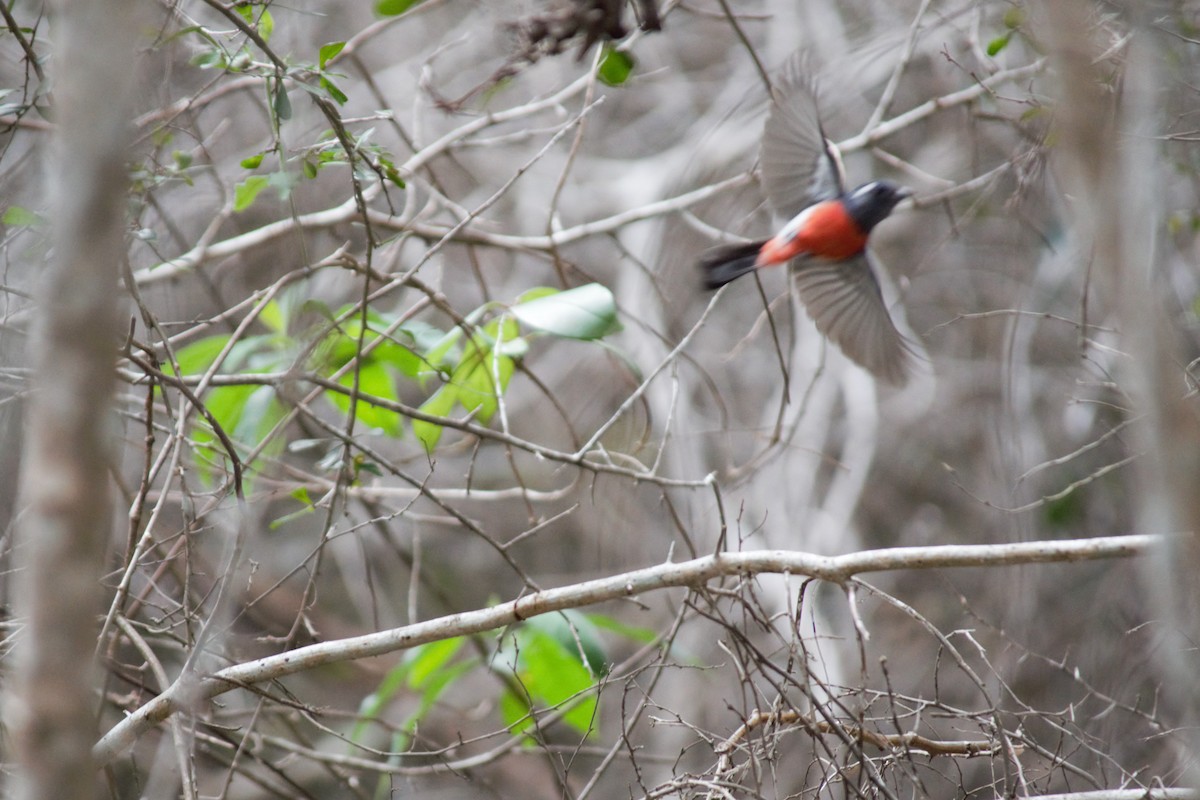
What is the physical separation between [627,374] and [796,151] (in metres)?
1.25

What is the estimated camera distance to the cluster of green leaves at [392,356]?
2189 millimetres

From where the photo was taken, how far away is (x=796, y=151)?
2.58 metres

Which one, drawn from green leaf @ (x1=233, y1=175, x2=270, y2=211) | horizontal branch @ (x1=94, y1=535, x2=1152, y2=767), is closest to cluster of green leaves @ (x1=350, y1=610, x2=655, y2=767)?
horizontal branch @ (x1=94, y1=535, x2=1152, y2=767)

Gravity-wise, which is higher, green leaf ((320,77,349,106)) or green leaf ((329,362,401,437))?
green leaf ((320,77,349,106))

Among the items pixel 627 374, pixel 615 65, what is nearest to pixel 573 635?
pixel 615 65

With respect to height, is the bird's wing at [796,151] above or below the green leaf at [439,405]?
above

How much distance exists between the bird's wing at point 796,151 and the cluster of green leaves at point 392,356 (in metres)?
0.58

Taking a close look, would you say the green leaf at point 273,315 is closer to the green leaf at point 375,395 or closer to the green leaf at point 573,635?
the green leaf at point 375,395

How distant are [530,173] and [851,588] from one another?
3.63 m

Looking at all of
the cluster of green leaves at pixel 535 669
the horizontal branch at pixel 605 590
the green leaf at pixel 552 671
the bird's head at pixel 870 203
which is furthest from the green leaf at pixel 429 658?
the bird's head at pixel 870 203

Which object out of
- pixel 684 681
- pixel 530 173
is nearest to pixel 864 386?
pixel 684 681

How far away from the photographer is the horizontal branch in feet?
4.55

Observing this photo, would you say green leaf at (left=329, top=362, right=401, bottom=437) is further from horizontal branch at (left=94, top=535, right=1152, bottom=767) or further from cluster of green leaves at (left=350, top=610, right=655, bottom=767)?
horizontal branch at (left=94, top=535, right=1152, bottom=767)

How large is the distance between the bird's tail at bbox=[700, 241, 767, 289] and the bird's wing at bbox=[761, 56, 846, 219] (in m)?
0.18
